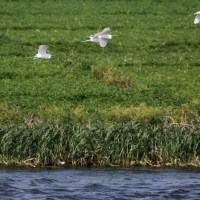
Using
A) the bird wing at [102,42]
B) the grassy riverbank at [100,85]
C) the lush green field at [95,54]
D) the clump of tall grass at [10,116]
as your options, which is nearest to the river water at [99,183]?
the grassy riverbank at [100,85]

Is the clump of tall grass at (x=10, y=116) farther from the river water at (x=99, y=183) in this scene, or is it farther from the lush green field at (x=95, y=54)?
the lush green field at (x=95, y=54)

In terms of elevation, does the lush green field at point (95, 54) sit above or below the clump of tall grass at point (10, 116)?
above

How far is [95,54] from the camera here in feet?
122

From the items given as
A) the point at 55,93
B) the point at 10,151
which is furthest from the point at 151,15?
the point at 10,151

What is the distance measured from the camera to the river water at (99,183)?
19.2 m

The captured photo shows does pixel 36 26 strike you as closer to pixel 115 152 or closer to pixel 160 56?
pixel 160 56

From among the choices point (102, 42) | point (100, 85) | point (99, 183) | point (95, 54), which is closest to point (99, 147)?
point (99, 183)

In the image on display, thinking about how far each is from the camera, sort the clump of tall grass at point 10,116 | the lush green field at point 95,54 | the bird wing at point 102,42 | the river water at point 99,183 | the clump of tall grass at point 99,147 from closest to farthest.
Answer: the river water at point 99,183
the clump of tall grass at point 99,147
the clump of tall grass at point 10,116
the bird wing at point 102,42
the lush green field at point 95,54

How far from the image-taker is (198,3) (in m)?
48.5

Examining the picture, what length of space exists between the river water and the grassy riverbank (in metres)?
0.43

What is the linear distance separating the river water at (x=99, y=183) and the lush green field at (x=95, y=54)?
514 cm

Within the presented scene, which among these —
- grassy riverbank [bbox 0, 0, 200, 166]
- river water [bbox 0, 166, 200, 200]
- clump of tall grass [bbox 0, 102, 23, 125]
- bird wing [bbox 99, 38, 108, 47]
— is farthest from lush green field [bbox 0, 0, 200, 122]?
river water [bbox 0, 166, 200, 200]

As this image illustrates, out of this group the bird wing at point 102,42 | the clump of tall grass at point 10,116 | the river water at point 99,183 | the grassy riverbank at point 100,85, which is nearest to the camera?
the river water at point 99,183

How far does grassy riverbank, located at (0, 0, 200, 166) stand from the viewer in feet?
70.7
